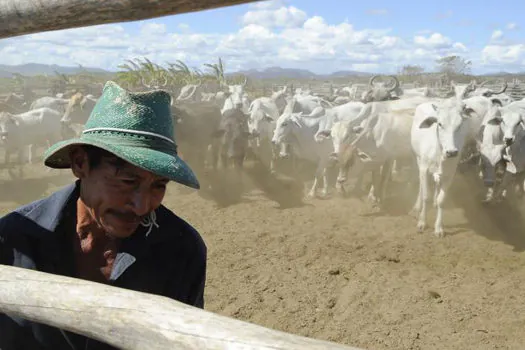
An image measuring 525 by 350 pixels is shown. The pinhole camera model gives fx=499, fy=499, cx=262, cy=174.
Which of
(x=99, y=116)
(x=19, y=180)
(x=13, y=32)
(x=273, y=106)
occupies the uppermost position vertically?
(x=13, y=32)

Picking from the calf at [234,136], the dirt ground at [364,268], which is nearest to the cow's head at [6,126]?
the dirt ground at [364,268]

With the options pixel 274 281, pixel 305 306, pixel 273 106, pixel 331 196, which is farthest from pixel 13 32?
pixel 273 106

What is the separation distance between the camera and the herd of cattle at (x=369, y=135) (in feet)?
27.2

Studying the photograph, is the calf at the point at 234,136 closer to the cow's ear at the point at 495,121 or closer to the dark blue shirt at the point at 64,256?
the cow's ear at the point at 495,121

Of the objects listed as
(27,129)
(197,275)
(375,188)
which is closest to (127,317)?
(197,275)

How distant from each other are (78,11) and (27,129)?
12527 mm

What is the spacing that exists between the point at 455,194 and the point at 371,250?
3.91 m

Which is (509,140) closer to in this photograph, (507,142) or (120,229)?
(507,142)

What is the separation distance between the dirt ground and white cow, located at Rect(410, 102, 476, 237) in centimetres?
57

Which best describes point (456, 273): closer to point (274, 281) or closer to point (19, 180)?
point (274, 281)

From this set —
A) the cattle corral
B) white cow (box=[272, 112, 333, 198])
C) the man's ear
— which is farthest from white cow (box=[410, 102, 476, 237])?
the man's ear

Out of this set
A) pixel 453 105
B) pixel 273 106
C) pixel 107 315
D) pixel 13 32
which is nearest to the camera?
pixel 107 315

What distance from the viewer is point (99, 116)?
187 cm

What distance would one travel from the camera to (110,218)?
6.03 ft
